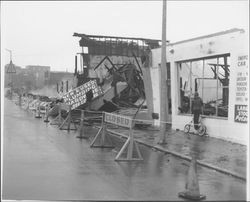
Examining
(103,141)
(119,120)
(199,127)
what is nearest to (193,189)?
(119,120)

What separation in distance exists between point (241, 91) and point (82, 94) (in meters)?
13.2

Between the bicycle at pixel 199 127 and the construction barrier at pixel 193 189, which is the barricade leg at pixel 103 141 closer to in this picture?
the bicycle at pixel 199 127

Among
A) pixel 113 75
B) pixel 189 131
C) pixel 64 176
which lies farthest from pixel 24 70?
pixel 113 75

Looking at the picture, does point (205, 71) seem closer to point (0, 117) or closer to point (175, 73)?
point (175, 73)

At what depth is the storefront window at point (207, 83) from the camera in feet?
57.5

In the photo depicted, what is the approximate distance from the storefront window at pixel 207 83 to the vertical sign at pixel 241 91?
1.23 meters

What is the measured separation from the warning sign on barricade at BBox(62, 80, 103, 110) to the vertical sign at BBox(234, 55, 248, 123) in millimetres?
12629

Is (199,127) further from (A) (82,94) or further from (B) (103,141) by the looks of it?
(A) (82,94)

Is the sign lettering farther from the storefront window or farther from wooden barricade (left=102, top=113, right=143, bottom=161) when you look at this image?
the storefront window

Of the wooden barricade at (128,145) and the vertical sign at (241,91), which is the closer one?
the wooden barricade at (128,145)

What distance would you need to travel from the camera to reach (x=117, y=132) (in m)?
19.7

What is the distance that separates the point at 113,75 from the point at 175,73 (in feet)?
23.6

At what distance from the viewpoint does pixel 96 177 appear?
10.1 meters

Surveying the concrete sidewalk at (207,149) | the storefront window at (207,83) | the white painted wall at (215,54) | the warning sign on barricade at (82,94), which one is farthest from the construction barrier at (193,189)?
the warning sign on barricade at (82,94)
